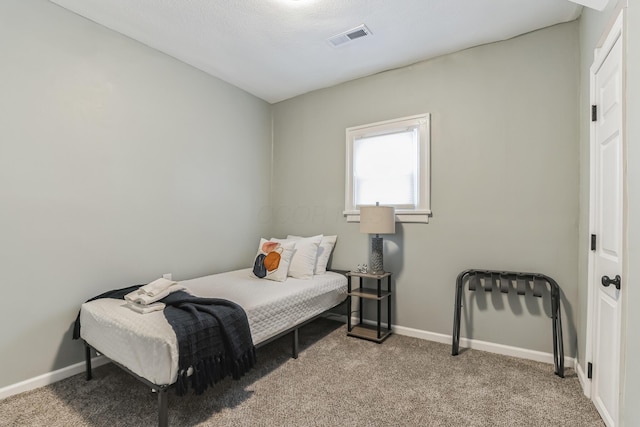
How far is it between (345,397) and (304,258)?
1.47m

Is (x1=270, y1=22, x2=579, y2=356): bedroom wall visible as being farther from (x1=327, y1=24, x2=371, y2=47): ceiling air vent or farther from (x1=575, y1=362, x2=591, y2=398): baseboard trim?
(x1=327, y1=24, x2=371, y2=47): ceiling air vent

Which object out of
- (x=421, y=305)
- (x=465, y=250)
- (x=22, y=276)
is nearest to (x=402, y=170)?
(x=465, y=250)

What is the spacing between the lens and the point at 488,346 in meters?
2.73

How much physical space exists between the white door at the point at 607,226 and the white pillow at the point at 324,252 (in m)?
2.28

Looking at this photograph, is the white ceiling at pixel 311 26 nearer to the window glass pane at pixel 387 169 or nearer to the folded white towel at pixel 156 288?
the window glass pane at pixel 387 169

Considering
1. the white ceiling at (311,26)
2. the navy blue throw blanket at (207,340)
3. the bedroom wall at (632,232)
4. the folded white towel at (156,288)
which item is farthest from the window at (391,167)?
the folded white towel at (156,288)

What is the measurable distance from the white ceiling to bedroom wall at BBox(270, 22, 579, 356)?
0.24 m

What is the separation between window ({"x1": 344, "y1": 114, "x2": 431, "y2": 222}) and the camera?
10.2 feet

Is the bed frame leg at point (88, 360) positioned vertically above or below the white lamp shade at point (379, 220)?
below

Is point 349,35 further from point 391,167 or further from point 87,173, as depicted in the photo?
point 87,173

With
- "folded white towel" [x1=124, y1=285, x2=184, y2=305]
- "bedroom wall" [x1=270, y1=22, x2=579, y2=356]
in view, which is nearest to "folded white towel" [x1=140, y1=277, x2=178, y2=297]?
"folded white towel" [x1=124, y1=285, x2=184, y2=305]

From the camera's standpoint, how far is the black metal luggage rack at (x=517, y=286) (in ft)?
7.68

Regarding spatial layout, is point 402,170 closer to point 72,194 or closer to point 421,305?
point 421,305

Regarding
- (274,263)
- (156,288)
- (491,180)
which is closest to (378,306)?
(274,263)
